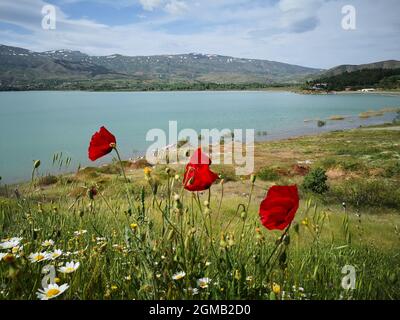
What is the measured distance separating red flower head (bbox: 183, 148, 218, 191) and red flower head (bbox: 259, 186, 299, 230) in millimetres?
393

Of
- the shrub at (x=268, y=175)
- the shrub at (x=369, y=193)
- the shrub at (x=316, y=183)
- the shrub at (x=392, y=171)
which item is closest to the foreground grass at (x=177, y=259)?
the shrub at (x=369, y=193)

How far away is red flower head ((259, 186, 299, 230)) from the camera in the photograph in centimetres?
178

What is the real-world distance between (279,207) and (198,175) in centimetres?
54

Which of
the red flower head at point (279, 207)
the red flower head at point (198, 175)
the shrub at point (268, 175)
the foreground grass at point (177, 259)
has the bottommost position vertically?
the shrub at point (268, 175)

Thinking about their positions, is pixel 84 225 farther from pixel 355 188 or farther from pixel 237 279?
pixel 355 188

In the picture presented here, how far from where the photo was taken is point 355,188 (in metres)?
19.3

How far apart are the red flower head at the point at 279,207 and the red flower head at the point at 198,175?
15.5 inches

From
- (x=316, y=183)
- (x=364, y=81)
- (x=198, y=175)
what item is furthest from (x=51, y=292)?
(x=364, y=81)

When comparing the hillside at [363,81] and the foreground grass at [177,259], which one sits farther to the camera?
the hillside at [363,81]

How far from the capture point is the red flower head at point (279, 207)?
1.78 m

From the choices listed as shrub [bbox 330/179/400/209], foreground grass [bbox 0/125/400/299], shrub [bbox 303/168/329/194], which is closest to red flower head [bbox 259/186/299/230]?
foreground grass [bbox 0/125/400/299]

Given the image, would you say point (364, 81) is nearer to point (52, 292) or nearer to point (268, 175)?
point (268, 175)

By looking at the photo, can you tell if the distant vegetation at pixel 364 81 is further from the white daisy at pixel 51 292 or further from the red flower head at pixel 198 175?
the white daisy at pixel 51 292
